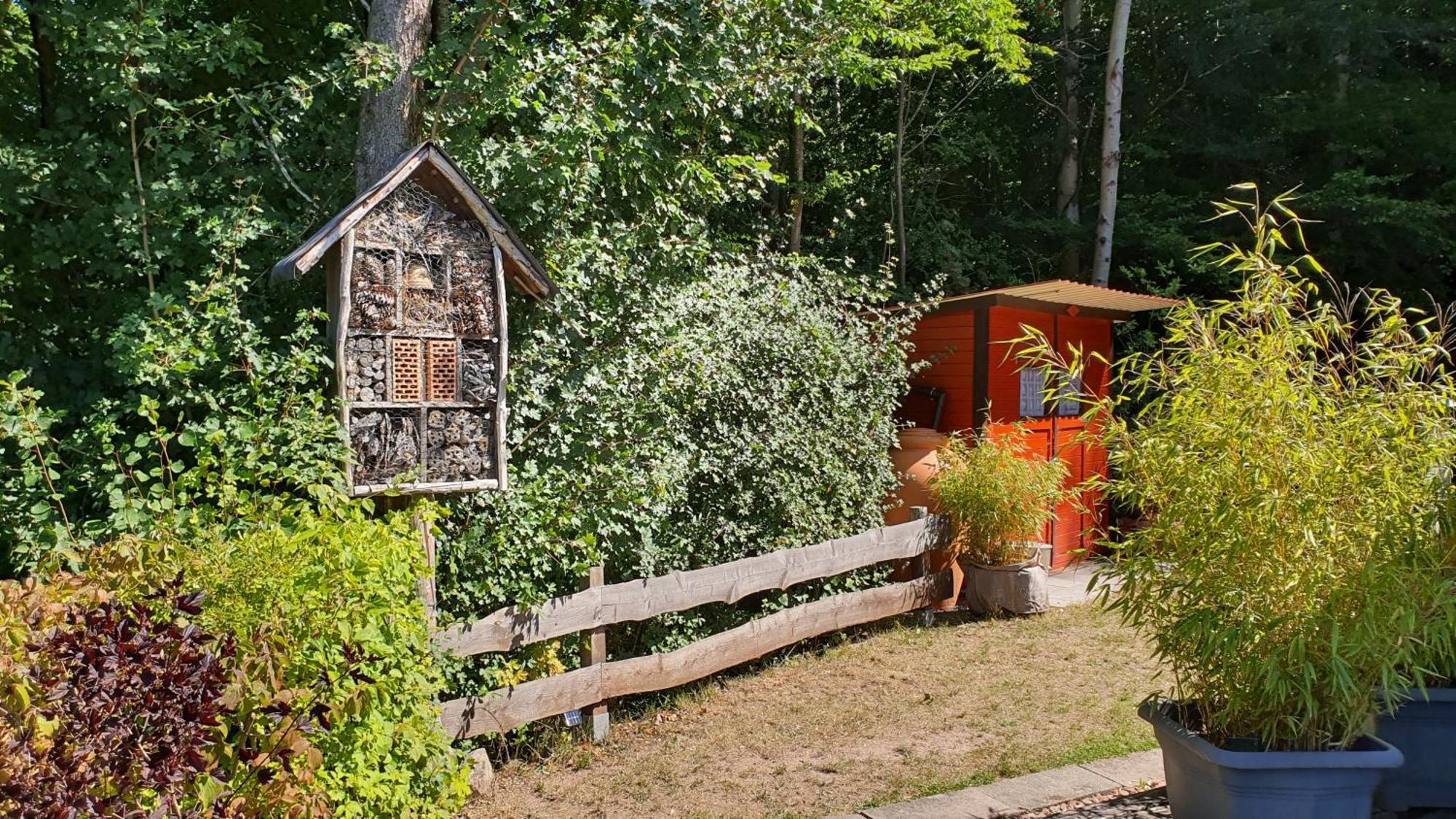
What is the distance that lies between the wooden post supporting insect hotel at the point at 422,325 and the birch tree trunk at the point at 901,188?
8.67m

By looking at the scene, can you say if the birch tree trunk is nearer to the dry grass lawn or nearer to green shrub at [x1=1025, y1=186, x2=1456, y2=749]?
the dry grass lawn

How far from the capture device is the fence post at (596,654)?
5570 millimetres

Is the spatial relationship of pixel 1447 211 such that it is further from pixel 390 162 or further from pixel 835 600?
pixel 390 162

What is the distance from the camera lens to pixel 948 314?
31.9ft

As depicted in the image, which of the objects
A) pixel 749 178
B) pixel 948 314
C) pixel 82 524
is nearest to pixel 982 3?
pixel 948 314

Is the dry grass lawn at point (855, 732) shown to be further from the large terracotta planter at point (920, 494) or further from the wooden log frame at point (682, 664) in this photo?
the large terracotta planter at point (920, 494)

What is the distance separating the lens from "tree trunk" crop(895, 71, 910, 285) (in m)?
12.8

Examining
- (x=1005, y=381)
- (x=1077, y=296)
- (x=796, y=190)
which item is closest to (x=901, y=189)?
(x=796, y=190)

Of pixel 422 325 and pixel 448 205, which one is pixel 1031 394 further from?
pixel 422 325

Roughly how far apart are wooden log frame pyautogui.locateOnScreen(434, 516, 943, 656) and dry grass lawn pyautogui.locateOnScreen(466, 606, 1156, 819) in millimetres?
624

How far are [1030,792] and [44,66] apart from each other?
6.11m

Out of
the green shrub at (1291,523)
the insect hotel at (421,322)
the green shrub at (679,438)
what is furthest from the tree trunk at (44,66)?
the green shrub at (1291,523)

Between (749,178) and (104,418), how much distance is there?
5.24m

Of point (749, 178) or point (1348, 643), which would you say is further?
point (749, 178)
